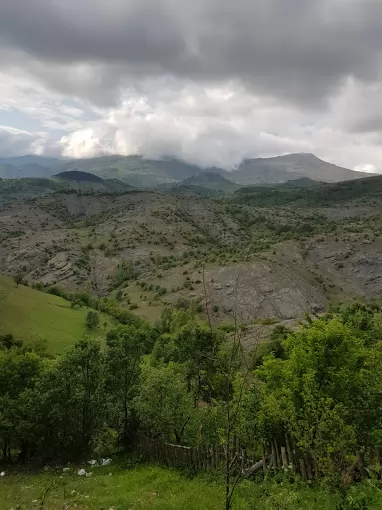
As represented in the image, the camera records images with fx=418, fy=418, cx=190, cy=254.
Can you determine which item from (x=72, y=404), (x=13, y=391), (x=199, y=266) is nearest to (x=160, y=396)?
(x=72, y=404)

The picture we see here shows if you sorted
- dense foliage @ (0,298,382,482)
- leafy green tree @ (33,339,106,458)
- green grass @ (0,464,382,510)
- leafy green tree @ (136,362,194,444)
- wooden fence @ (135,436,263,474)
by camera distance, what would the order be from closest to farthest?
1. green grass @ (0,464,382,510)
2. wooden fence @ (135,436,263,474)
3. dense foliage @ (0,298,382,482)
4. leafy green tree @ (136,362,194,444)
5. leafy green tree @ (33,339,106,458)

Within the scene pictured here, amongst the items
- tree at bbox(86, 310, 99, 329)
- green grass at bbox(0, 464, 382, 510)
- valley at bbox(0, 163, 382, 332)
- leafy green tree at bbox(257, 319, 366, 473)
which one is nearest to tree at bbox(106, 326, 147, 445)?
green grass at bbox(0, 464, 382, 510)

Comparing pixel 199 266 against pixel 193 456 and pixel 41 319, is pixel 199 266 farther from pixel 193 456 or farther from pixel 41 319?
pixel 193 456

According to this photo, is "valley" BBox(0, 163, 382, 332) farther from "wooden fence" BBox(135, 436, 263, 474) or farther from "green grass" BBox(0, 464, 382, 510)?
"green grass" BBox(0, 464, 382, 510)

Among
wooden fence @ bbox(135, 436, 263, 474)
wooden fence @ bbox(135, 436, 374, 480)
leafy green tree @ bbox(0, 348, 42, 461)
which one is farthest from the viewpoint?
leafy green tree @ bbox(0, 348, 42, 461)

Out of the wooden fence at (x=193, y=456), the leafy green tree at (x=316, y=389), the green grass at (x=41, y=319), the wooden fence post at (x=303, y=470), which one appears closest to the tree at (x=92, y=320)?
the green grass at (x=41, y=319)

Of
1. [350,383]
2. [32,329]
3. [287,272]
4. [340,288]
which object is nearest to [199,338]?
[350,383]
